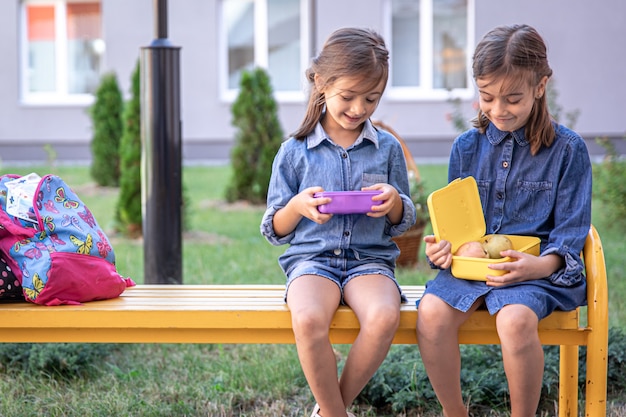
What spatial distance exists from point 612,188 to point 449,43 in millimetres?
7638

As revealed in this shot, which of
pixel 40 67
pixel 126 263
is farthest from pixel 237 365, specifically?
pixel 40 67

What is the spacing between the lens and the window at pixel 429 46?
13.8 m

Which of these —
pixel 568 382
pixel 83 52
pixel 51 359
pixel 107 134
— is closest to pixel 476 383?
pixel 568 382

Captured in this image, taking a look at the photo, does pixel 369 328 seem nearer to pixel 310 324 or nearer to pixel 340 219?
pixel 310 324

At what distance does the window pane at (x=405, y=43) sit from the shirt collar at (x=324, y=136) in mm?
11246

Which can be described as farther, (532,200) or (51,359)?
(51,359)

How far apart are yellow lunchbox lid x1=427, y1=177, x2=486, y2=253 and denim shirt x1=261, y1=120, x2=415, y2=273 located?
163 millimetres

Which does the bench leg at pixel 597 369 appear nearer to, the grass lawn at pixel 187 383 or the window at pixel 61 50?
the grass lawn at pixel 187 383

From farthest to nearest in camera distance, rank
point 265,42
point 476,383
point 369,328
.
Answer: point 265,42
point 476,383
point 369,328

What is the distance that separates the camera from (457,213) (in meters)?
2.66

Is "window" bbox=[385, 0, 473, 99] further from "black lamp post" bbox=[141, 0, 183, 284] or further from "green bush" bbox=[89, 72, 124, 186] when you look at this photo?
"black lamp post" bbox=[141, 0, 183, 284]

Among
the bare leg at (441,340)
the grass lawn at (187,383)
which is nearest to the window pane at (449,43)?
the grass lawn at (187,383)

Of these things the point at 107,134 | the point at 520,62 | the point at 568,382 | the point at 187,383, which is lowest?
the point at 187,383

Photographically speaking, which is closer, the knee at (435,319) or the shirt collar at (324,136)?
the knee at (435,319)
